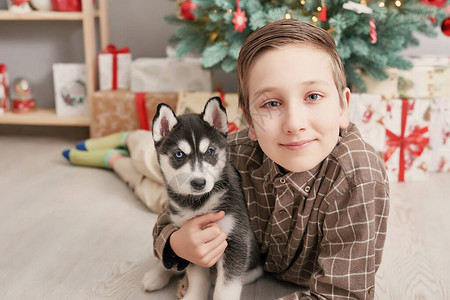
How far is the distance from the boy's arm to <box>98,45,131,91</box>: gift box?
1727 millimetres

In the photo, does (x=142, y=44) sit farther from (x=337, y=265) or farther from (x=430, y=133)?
(x=337, y=265)

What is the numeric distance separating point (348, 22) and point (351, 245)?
39.0 inches

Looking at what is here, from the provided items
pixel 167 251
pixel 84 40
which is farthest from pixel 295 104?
pixel 84 40

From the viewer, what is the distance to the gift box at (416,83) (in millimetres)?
Answer: 1855

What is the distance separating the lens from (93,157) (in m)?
2.04

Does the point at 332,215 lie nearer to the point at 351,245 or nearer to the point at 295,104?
the point at 351,245

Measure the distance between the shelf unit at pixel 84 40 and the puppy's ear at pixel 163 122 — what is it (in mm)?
1571

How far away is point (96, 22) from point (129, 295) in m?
1.91

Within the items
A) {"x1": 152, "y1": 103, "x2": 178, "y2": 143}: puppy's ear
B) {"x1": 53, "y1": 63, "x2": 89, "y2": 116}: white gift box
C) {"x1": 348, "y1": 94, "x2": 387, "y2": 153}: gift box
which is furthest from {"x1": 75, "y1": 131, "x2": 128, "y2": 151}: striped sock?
{"x1": 152, "y1": 103, "x2": 178, "y2": 143}: puppy's ear

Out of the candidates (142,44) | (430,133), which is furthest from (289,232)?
(142,44)

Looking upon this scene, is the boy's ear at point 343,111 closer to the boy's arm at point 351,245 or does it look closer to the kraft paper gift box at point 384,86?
the boy's arm at point 351,245

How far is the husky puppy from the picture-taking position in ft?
2.80

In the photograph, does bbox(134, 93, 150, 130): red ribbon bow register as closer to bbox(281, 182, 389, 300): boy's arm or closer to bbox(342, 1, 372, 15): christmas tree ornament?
bbox(342, 1, 372, 15): christmas tree ornament

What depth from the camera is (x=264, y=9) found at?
67.2 inches
